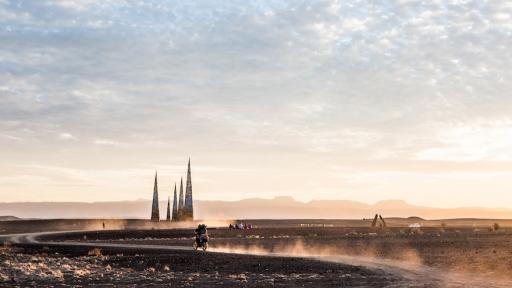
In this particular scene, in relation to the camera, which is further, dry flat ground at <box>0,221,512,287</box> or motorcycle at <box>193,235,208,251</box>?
motorcycle at <box>193,235,208,251</box>

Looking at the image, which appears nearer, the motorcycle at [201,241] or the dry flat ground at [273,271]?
the dry flat ground at [273,271]

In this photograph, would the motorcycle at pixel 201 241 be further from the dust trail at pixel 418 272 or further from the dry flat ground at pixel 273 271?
the dust trail at pixel 418 272

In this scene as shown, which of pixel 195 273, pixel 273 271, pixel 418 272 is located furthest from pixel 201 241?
pixel 418 272

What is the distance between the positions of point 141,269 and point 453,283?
1645 centimetres

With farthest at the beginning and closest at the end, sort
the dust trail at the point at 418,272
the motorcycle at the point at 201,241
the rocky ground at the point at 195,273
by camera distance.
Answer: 1. the motorcycle at the point at 201,241
2. the dust trail at the point at 418,272
3. the rocky ground at the point at 195,273

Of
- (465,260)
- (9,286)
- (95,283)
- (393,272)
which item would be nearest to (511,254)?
(465,260)

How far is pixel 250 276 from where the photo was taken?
103 feet

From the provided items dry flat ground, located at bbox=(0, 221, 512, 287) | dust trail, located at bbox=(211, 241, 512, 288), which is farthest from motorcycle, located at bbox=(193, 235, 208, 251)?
dust trail, located at bbox=(211, 241, 512, 288)

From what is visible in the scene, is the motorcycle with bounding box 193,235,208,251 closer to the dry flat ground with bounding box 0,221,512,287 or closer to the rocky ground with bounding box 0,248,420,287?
the dry flat ground with bounding box 0,221,512,287

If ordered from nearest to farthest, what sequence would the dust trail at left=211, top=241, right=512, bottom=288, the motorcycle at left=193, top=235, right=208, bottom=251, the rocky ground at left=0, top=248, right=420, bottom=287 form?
the rocky ground at left=0, top=248, right=420, bottom=287
the dust trail at left=211, top=241, right=512, bottom=288
the motorcycle at left=193, top=235, right=208, bottom=251

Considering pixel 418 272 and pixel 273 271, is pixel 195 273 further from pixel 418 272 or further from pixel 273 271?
pixel 418 272

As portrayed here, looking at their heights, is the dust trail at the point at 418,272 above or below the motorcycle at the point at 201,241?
below

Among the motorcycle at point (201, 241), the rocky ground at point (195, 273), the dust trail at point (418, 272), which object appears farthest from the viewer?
the motorcycle at point (201, 241)

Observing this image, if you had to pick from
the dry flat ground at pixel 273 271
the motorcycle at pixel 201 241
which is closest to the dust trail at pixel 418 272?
the dry flat ground at pixel 273 271
